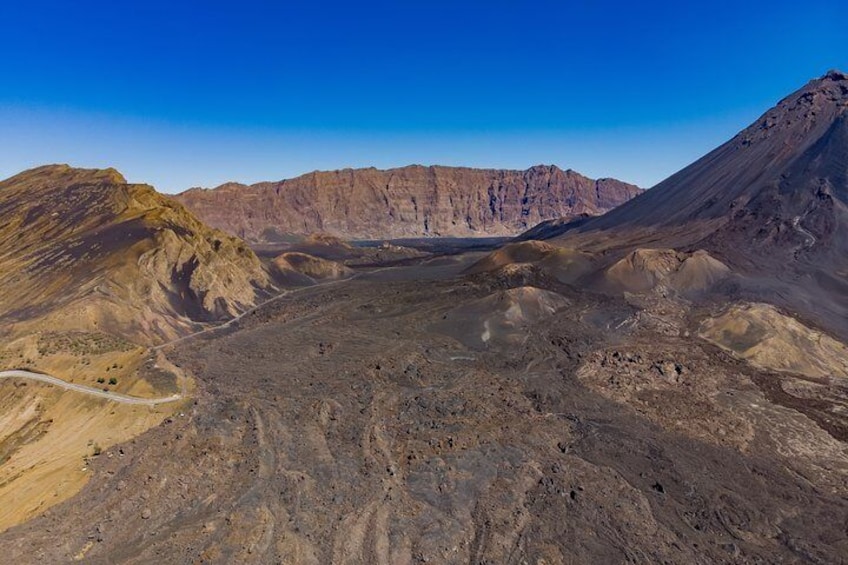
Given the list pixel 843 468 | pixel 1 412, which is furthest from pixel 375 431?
pixel 843 468

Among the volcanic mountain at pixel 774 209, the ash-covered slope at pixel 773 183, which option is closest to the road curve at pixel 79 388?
the volcanic mountain at pixel 774 209

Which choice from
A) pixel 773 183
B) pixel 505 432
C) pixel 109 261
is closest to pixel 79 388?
pixel 505 432

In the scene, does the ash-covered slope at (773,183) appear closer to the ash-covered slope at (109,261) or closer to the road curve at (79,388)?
the ash-covered slope at (109,261)

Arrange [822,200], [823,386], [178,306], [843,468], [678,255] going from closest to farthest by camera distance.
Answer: [843,468] < [823,386] < [178,306] < [678,255] < [822,200]

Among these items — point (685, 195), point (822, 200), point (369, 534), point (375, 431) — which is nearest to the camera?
point (369, 534)

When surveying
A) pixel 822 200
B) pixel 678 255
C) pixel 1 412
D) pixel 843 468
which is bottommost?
pixel 843 468

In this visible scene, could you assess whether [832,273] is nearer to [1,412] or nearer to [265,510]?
[265,510]

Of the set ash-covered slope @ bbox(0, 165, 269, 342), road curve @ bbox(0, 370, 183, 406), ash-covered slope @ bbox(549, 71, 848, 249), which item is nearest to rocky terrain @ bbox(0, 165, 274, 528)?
ash-covered slope @ bbox(0, 165, 269, 342)

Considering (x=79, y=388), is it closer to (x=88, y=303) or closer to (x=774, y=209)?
(x=88, y=303)
